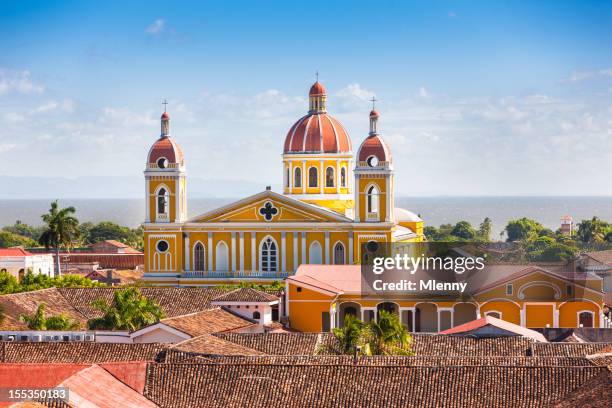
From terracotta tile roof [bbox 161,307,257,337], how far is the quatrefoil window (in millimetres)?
19096

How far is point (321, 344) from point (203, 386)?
980 centimetres

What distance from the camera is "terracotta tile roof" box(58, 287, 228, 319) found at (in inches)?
2158

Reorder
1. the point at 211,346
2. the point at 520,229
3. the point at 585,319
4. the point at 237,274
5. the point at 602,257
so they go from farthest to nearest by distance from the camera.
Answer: the point at 520,229
the point at 602,257
the point at 237,274
the point at 585,319
the point at 211,346

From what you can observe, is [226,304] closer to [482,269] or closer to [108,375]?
[482,269]

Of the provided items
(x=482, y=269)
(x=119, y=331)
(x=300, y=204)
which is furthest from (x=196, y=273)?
(x=119, y=331)

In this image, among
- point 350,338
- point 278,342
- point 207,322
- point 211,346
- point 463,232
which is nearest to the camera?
point 211,346

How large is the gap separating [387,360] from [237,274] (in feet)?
112

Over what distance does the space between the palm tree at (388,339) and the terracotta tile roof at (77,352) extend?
18.3 ft

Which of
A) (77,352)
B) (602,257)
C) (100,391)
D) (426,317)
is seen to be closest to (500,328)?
(77,352)

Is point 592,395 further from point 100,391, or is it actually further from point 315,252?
point 315,252

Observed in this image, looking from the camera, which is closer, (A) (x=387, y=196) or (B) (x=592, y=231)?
(A) (x=387, y=196)

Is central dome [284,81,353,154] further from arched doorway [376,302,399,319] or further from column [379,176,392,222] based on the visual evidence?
arched doorway [376,302,399,319]

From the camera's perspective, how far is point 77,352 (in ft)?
132

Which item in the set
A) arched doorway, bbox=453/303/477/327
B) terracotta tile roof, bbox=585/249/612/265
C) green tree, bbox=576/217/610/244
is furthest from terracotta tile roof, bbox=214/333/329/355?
green tree, bbox=576/217/610/244
